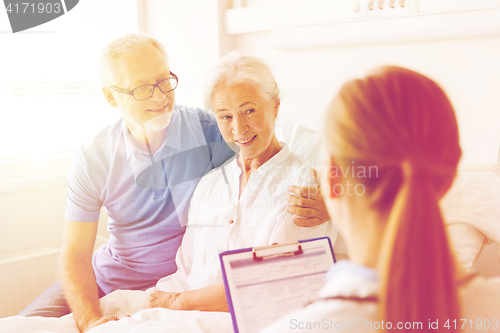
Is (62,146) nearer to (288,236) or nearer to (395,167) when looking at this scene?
(288,236)

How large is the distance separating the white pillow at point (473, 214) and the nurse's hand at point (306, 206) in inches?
14.2

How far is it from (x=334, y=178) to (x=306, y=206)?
26.9 inches

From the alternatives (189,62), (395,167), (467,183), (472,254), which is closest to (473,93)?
(467,183)

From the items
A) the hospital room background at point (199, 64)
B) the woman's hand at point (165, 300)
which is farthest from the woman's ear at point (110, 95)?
the woman's hand at point (165, 300)

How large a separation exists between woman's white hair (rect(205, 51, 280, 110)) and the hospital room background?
0.96 ft

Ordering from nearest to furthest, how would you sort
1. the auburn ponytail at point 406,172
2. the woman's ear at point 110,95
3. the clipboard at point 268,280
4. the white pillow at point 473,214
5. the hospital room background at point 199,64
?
the auburn ponytail at point 406,172
the clipboard at point 268,280
the white pillow at point 473,214
the hospital room background at point 199,64
the woman's ear at point 110,95

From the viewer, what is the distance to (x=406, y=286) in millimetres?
550

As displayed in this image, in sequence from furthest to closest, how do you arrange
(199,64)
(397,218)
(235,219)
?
(199,64) → (235,219) → (397,218)

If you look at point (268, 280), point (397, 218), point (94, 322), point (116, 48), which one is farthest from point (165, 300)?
point (397, 218)

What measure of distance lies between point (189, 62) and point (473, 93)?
1.52m

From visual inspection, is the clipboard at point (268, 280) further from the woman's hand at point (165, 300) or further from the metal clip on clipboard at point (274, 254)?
the woman's hand at point (165, 300)

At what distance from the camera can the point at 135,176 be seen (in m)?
1.66

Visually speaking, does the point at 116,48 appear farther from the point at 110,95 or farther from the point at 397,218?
the point at 397,218

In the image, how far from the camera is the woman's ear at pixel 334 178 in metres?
0.63
